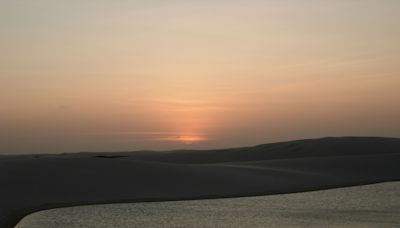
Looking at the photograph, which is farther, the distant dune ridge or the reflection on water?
the distant dune ridge

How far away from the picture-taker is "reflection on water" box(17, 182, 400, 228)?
18047 mm

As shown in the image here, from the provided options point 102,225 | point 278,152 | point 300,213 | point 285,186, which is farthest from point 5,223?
point 278,152

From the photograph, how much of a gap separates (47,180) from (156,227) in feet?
48.1

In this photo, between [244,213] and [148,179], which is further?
[148,179]

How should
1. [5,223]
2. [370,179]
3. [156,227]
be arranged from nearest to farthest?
[156,227]
[5,223]
[370,179]

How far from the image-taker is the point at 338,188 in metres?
31.6

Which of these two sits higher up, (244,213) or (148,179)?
(148,179)

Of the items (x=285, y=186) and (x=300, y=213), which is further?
(x=285, y=186)

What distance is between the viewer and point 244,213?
20797 millimetres

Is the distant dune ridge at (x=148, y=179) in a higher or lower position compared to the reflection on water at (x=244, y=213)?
higher

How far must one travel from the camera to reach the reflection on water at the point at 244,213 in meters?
18.0

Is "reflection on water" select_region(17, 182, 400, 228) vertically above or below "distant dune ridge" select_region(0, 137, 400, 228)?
below

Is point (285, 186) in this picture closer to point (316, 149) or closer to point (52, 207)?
point (52, 207)

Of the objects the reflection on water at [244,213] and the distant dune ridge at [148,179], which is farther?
the distant dune ridge at [148,179]
